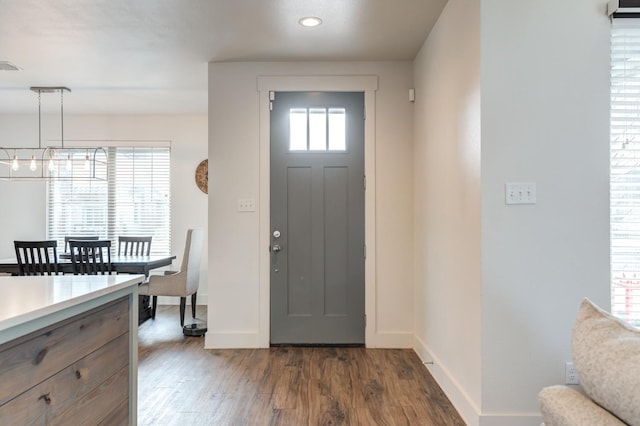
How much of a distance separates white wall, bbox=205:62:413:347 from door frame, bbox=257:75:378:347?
0.02 m

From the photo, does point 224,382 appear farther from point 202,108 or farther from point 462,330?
point 202,108

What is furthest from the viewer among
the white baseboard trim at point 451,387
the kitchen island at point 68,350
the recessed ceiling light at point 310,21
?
the recessed ceiling light at point 310,21

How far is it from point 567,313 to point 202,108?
4565 mm

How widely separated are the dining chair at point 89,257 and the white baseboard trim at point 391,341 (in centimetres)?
261

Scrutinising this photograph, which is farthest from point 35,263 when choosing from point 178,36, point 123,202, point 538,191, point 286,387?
point 538,191

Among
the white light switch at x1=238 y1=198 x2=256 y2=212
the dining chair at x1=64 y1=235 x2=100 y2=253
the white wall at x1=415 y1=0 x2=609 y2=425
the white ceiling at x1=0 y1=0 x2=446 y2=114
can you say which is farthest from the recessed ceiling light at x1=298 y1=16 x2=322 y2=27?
the dining chair at x1=64 y1=235 x2=100 y2=253

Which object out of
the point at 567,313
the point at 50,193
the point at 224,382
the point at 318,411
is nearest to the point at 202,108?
the point at 50,193

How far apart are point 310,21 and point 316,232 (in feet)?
5.71

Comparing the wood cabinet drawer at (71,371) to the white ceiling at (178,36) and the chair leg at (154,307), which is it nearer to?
the white ceiling at (178,36)

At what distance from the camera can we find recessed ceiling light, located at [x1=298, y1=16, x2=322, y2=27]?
9.12 ft

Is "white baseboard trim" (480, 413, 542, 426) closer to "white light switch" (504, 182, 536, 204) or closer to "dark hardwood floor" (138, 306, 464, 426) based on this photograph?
"dark hardwood floor" (138, 306, 464, 426)

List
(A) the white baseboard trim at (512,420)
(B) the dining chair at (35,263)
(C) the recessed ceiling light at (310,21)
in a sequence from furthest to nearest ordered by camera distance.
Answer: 1. (B) the dining chair at (35,263)
2. (C) the recessed ceiling light at (310,21)
3. (A) the white baseboard trim at (512,420)

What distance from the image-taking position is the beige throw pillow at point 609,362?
2.72 ft

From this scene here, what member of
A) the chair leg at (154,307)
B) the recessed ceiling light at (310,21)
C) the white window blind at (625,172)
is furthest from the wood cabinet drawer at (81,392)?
the chair leg at (154,307)
